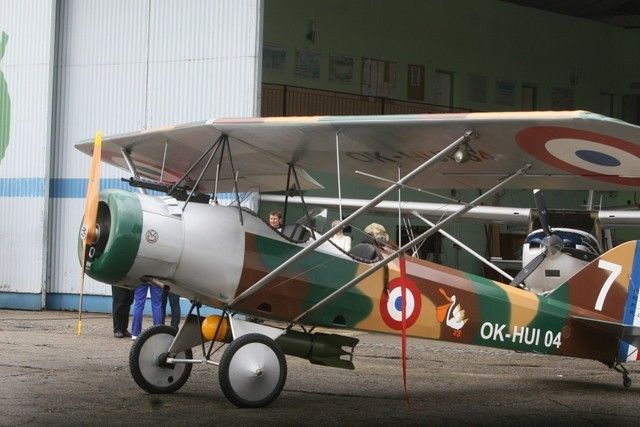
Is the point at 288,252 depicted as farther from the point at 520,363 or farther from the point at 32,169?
the point at 32,169

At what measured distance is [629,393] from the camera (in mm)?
10109

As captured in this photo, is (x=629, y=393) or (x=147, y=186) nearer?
(x=147, y=186)

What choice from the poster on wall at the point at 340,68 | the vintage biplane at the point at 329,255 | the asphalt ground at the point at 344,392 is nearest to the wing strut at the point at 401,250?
the vintage biplane at the point at 329,255

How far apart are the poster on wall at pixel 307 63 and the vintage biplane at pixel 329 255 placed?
1754 centimetres

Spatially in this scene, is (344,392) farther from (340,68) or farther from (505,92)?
(505,92)

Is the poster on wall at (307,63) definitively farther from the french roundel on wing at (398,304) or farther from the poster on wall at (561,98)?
the french roundel on wing at (398,304)

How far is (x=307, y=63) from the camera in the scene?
27688 mm

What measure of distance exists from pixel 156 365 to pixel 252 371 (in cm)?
116

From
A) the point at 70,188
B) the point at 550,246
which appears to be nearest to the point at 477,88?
the point at 70,188

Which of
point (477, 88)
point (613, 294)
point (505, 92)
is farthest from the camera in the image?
point (505, 92)

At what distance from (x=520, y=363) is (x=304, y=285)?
4.85 meters

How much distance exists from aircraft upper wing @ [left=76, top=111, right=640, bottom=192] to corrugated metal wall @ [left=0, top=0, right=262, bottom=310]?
7534 mm

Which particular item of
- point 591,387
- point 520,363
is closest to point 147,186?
point 591,387

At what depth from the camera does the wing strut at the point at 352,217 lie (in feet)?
26.7
